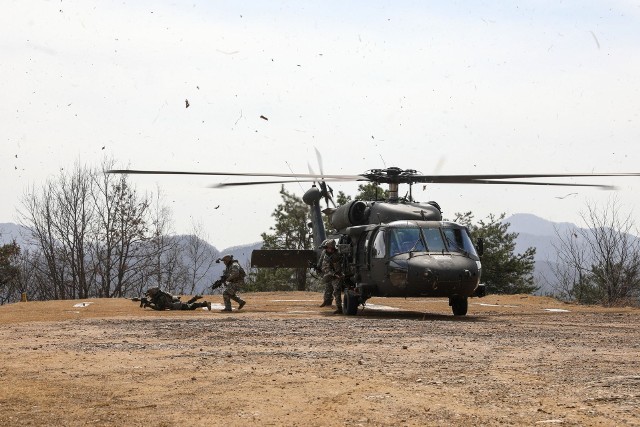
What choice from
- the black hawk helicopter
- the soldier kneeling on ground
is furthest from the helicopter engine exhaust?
the soldier kneeling on ground

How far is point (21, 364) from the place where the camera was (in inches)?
396

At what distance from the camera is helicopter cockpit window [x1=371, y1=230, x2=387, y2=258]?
714 inches

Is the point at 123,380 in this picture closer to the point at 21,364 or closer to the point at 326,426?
the point at 21,364

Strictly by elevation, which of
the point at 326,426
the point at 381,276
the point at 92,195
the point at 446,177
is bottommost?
the point at 326,426

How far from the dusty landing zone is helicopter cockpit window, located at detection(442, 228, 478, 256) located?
2.12m

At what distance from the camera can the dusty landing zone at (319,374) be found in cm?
676

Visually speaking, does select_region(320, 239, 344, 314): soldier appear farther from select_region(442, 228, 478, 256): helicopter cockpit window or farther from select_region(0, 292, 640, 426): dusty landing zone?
select_region(0, 292, 640, 426): dusty landing zone

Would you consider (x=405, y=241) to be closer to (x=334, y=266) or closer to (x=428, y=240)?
(x=428, y=240)

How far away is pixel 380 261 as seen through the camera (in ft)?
59.5

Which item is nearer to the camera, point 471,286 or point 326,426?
point 326,426

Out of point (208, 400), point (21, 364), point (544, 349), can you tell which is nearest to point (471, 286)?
point (544, 349)

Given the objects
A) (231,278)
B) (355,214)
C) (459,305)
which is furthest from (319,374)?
(231,278)

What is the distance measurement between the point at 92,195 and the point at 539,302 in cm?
3724

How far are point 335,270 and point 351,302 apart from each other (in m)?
1.23
